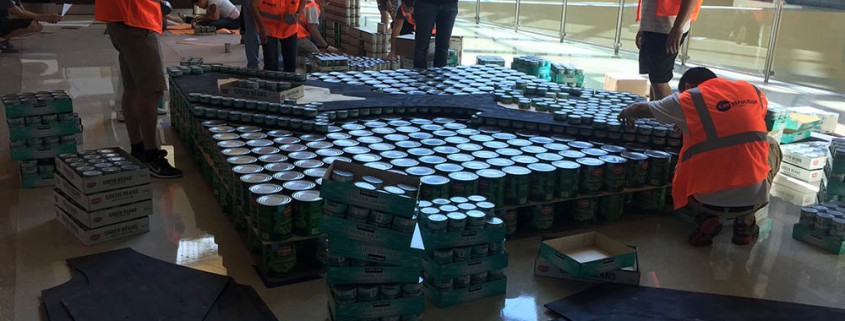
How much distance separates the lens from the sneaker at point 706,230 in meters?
3.37

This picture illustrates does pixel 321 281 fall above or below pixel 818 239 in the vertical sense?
below

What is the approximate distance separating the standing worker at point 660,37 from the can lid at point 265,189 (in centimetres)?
284

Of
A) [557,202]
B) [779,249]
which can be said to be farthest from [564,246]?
[779,249]

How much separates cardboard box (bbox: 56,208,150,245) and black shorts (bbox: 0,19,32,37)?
6786 millimetres

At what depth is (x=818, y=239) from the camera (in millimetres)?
3426

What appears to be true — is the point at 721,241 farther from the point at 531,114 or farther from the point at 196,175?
the point at 196,175

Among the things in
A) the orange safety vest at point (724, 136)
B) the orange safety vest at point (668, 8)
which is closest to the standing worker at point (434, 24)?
the orange safety vest at point (668, 8)

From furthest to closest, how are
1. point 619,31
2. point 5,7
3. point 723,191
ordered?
point 619,31
point 5,7
point 723,191

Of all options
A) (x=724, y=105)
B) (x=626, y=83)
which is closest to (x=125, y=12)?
(x=724, y=105)

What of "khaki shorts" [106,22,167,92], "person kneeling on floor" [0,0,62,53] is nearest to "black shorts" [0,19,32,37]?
"person kneeling on floor" [0,0,62,53]

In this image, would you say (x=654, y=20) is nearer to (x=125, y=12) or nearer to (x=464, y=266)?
(x=464, y=266)

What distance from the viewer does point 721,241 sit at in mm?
3471

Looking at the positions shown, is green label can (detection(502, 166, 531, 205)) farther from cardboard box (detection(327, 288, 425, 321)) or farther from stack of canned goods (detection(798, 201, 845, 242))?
stack of canned goods (detection(798, 201, 845, 242))

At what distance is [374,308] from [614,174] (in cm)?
168
